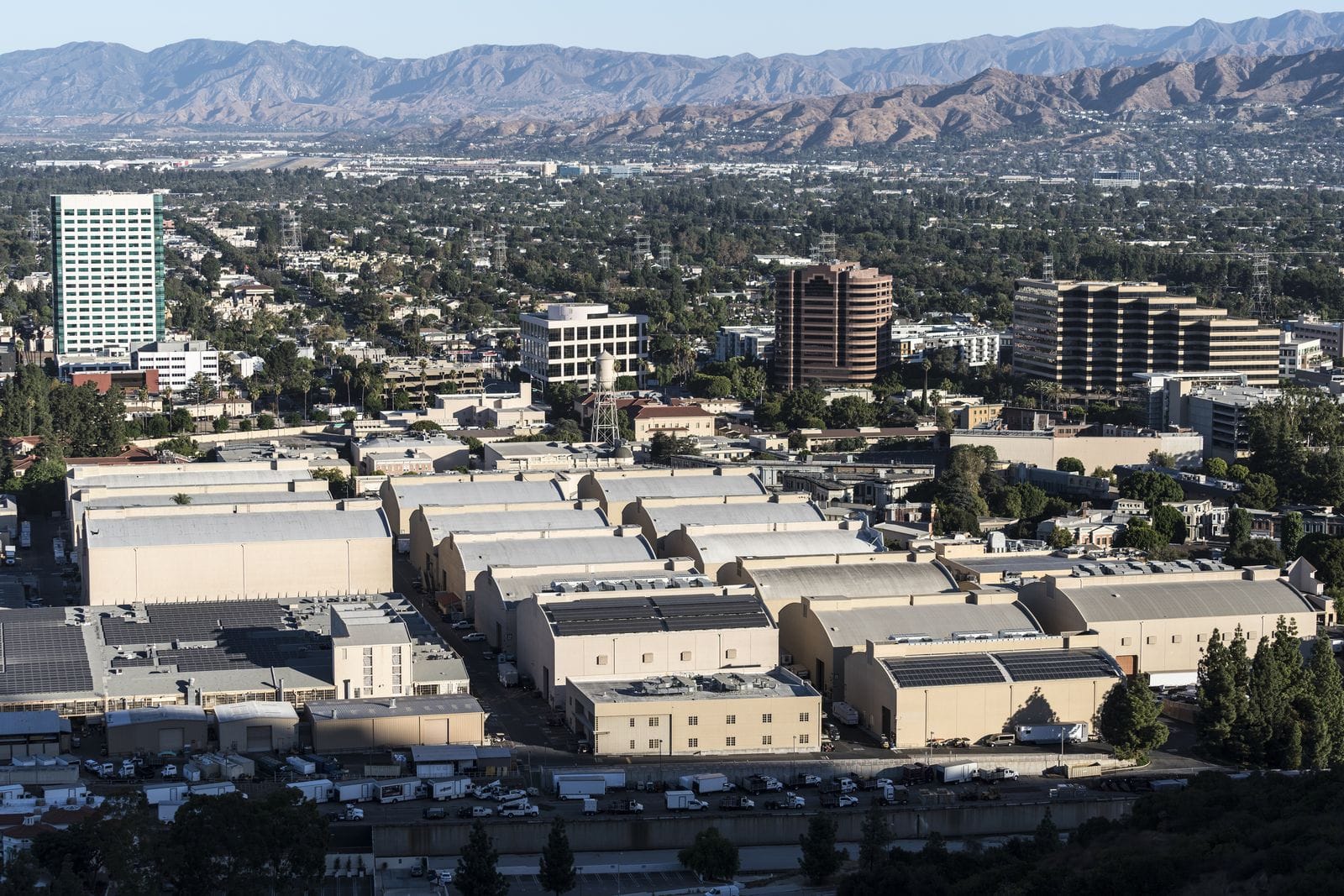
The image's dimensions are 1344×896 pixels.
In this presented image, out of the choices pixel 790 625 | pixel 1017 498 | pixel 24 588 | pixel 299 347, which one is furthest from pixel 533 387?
pixel 790 625

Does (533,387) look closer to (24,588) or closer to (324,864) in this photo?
(24,588)

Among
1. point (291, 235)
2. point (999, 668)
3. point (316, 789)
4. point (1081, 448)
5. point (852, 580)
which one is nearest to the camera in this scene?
point (316, 789)

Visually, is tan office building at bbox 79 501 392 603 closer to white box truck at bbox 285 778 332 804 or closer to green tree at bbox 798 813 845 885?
white box truck at bbox 285 778 332 804

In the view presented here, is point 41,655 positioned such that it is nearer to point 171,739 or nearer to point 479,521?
point 171,739

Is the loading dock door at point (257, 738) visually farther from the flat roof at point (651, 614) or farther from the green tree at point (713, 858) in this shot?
the green tree at point (713, 858)

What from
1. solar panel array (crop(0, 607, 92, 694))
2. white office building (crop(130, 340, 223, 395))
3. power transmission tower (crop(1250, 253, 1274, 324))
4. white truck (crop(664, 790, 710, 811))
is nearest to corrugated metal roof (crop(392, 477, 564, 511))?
solar panel array (crop(0, 607, 92, 694))

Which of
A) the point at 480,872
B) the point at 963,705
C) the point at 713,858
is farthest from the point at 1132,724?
the point at 480,872
